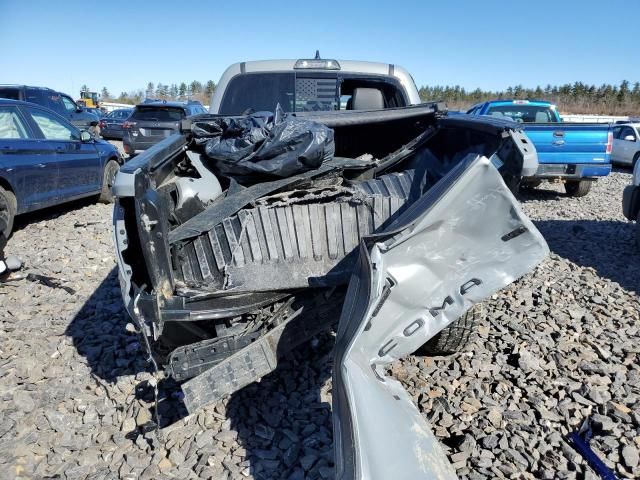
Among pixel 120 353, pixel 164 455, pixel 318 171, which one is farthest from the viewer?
pixel 120 353

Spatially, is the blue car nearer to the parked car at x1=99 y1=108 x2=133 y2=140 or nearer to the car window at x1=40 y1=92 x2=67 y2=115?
the car window at x1=40 y1=92 x2=67 y2=115

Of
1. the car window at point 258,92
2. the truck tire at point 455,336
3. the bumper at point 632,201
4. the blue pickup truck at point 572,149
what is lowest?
the truck tire at point 455,336

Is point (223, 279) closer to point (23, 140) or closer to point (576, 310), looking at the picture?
point (576, 310)

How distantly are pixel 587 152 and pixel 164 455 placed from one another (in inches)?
310

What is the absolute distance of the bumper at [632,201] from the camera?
575 centimetres

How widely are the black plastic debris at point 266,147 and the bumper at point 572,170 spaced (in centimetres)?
591

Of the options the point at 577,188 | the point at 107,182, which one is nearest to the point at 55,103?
the point at 107,182

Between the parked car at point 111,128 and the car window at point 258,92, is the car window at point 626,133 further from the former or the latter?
the parked car at point 111,128

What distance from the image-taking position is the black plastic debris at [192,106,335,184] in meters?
2.92

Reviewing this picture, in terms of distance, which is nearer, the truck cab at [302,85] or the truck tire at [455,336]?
the truck tire at [455,336]

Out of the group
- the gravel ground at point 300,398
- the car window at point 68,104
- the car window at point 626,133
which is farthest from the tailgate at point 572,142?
the car window at point 68,104

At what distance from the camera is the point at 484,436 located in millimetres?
2449

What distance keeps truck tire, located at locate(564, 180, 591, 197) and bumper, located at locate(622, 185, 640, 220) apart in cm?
→ 319

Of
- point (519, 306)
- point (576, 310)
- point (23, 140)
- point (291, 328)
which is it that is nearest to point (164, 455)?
point (291, 328)
